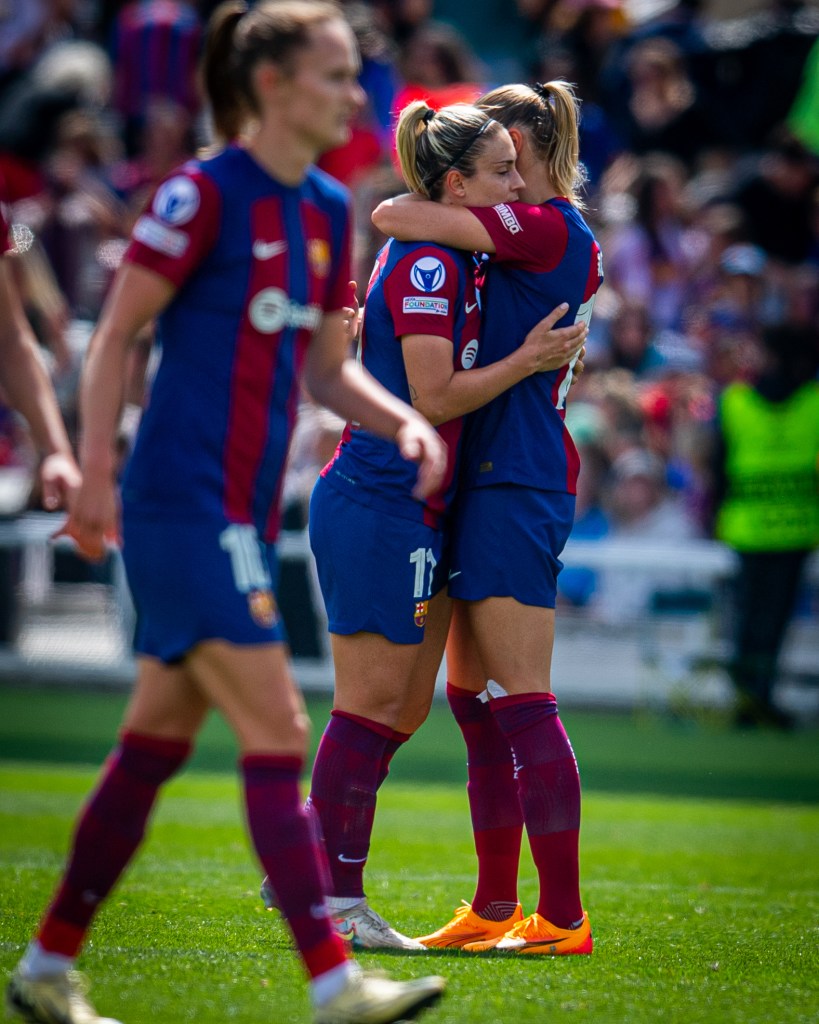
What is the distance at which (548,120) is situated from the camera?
4.72 m

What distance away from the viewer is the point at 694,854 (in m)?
6.84

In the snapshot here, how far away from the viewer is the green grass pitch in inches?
153

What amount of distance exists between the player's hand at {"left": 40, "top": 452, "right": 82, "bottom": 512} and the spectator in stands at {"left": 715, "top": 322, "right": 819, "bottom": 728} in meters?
8.03

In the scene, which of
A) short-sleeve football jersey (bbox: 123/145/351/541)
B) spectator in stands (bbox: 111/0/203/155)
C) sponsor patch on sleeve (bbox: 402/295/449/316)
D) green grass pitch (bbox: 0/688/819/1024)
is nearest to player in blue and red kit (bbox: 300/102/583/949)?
sponsor patch on sleeve (bbox: 402/295/449/316)

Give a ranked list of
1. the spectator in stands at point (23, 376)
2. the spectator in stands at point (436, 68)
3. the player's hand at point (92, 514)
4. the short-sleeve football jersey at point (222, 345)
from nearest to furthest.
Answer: the player's hand at point (92, 514), the short-sleeve football jersey at point (222, 345), the spectator in stands at point (23, 376), the spectator in stands at point (436, 68)

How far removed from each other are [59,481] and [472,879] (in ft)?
10.1

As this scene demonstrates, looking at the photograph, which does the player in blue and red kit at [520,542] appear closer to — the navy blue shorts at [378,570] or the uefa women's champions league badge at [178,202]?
the navy blue shorts at [378,570]

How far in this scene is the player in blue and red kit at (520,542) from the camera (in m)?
4.52

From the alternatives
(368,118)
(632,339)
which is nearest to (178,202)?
(632,339)

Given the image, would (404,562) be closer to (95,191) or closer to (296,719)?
(296,719)

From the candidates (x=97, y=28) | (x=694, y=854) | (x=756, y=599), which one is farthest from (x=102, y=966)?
(x=97, y=28)

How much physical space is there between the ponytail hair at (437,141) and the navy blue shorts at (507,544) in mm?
907

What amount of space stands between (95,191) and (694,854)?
1081 centimetres

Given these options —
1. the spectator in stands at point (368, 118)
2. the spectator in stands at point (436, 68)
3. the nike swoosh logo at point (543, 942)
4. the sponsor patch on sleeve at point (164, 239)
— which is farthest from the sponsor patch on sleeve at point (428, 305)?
the spectator in stands at point (436, 68)
